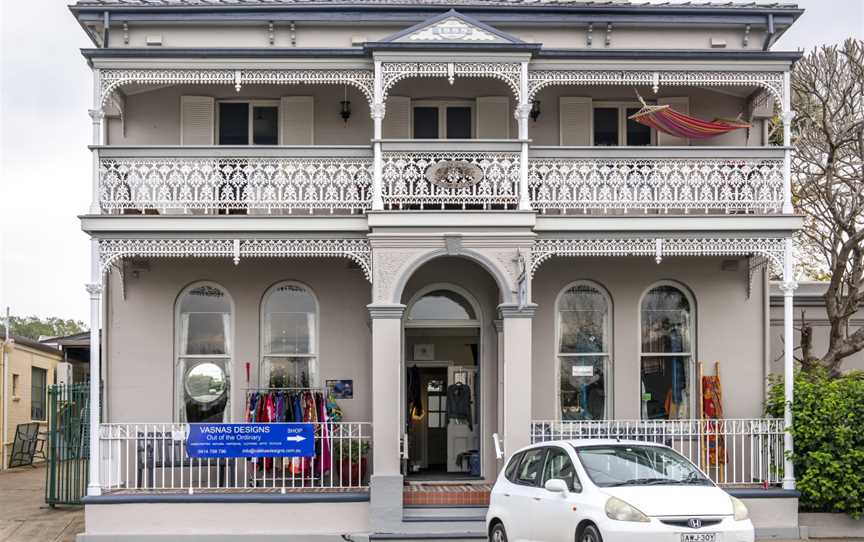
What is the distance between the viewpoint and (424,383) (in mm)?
19109

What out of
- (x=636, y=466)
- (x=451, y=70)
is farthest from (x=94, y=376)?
(x=636, y=466)

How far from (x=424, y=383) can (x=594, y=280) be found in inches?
127

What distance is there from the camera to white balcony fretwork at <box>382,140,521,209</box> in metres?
16.5

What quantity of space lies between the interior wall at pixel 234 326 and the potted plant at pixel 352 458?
1.22 m

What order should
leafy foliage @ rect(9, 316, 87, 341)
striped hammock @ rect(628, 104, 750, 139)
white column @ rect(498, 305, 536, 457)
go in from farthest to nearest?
leafy foliage @ rect(9, 316, 87, 341) → striped hammock @ rect(628, 104, 750, 139) → white column @ rect(498, 305, 536, 457)

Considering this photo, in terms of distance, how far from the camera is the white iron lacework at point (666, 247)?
16688mm

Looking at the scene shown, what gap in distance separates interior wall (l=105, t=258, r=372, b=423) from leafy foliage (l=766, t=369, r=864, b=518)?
21.0 ft

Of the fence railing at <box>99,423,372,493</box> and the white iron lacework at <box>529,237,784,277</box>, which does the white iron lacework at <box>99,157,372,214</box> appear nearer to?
the white iron lacework at <box>529,237,784,277</box>

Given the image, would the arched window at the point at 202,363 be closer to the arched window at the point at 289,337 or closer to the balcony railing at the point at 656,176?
the arched window at the point at 289,337

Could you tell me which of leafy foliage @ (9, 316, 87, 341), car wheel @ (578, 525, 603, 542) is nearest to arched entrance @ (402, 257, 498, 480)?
car wheel @ (578, 525, 603, 542)

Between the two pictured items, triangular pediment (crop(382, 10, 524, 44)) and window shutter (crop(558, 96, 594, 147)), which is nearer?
triangular pediment (crop(382, 10, 524, 44))

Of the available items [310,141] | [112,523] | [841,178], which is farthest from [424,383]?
[841,178]

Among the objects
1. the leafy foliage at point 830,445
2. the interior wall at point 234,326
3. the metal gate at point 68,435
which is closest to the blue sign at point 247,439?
the interior wall at point 234,326

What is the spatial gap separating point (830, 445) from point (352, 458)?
667cm
